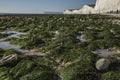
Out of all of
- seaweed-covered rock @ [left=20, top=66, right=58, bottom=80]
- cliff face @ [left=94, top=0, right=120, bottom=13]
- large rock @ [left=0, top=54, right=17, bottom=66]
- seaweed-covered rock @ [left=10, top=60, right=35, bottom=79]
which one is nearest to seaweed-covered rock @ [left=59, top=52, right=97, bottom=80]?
seaweed-covered rock @ [left=20, top=66, right=58, bottom=80]

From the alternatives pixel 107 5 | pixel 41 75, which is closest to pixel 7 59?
pixel 41 75

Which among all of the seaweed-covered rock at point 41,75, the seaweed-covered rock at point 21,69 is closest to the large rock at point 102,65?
the seaweed-covered rock at point 41,75

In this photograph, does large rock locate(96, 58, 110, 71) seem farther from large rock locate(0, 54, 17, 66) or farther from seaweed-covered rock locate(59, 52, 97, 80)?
large rock locate(0, 54, 17, 66)

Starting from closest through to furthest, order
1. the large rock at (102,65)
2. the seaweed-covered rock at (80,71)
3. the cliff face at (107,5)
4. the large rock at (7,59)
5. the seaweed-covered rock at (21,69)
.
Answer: the seaweed-covered rock at (80,71) < the seaweed-covered rock at (21,69) < the large rock at (102,65) < the large rock at (7,59) < the cliff face at (107,5)

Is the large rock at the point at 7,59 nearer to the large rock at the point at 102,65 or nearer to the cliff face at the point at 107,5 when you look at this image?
the large rock at the point at 102,65

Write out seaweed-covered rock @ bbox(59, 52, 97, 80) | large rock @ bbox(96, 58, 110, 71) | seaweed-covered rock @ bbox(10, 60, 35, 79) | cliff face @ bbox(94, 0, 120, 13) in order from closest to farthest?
1. seaweed-covered rock @ bbox(59, 52, 97, 80)
2. seaweed-covered rock @ bbox(10, 60, 35, 79)
3. large rock @ bbox(96, 58, 110, 71)
4. cliff face @ bbox(94, 0, 120, 13)

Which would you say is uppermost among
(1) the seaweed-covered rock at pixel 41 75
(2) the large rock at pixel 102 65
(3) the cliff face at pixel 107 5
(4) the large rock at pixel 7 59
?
(3) the cliff face at pixel 107 5

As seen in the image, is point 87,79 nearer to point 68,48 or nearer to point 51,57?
point 51,57

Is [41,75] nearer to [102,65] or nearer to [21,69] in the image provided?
[21,69]
